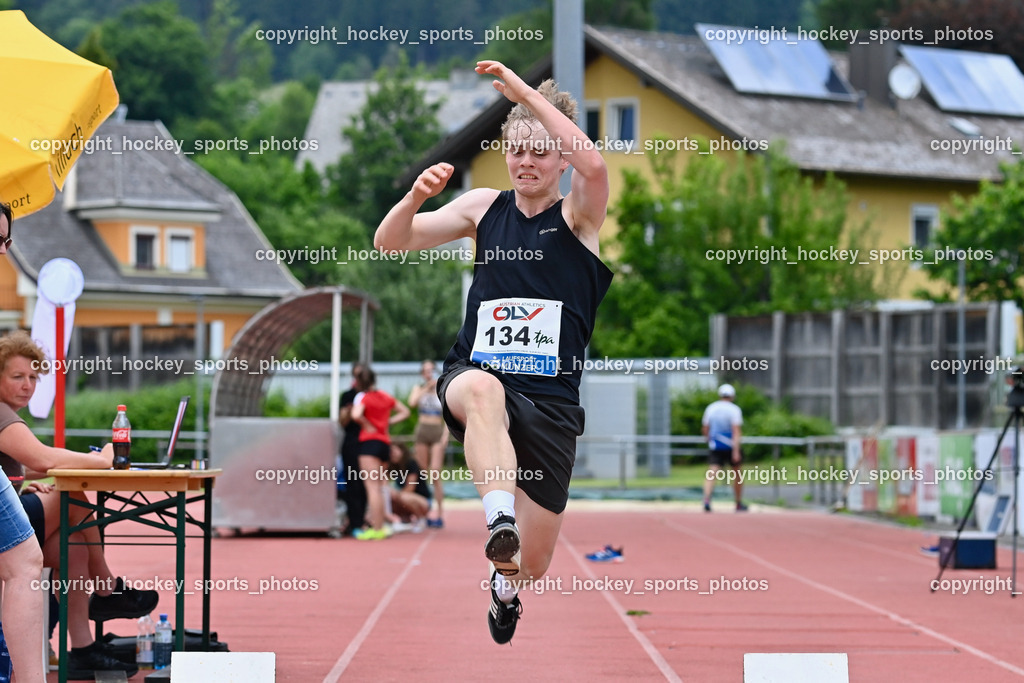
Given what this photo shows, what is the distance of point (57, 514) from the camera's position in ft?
24.5

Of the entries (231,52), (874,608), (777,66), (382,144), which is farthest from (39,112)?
(231,52)

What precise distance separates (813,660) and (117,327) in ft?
119

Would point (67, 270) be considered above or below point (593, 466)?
above

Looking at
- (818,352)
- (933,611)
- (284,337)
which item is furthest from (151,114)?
(933,611)

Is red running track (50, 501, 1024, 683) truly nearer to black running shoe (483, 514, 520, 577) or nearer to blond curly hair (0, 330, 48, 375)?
blond curly hair (0, 330, 48, 375)

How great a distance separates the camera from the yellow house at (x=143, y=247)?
51.6m

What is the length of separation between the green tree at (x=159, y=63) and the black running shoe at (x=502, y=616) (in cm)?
8111

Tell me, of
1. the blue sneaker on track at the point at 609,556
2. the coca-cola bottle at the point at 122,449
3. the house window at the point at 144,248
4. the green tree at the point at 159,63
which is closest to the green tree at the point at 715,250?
the house window at the point at 144,248

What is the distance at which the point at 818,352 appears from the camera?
3534 cm

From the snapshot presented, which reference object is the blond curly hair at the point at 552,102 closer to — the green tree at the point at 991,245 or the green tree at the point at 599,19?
the green tree at the point at 991,245

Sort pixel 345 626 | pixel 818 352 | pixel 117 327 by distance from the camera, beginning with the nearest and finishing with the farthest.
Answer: pixel 345 626 < pixel 818 352 < pixel 117 327

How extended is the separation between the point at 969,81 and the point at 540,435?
4594 centimetres

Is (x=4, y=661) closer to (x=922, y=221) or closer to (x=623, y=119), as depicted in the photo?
(x=623, y=119)

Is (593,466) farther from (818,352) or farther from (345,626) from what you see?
(345,626)
